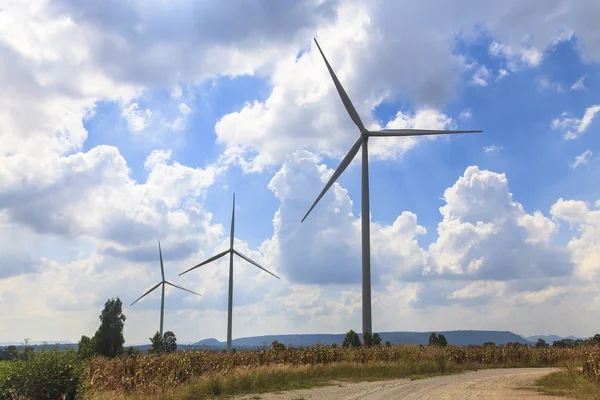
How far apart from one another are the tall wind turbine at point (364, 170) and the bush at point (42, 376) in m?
37.2

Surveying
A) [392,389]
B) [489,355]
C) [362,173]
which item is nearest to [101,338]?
[362,173]

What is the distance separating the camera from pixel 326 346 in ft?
135

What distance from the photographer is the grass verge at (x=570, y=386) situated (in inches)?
862

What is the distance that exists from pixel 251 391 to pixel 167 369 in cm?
484

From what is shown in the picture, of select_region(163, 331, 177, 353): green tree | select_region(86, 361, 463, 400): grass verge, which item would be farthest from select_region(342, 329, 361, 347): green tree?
select_region(163, 331, 177, 353): green tree

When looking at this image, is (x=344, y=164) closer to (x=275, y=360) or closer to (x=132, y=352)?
(x=275, y=360)

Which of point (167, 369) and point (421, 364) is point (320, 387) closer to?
point (167, 369)

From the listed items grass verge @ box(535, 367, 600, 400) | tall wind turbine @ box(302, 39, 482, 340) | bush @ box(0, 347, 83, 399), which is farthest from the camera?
tall wind turbine @ box(302, 39, 482, 340)

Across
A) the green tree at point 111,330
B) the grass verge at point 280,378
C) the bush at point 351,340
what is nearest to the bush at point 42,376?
the grass verge at point 280,378

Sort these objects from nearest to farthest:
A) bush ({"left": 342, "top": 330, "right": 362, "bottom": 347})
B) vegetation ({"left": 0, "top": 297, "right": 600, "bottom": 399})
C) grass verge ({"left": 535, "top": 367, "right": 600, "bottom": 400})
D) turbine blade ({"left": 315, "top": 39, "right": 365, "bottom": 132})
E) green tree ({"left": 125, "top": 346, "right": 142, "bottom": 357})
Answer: vegetation ({"left": 0, "top": 297, "right": 600, "bottom": 399}), grass verge ({"left": 535, "top": 367, "right": 600, "bottom": 400}), green tree ({"left": 125, "top": 346, "right": 142, "bottom": 357}), bush ({"left": 342, "top": 330, "right": 362, "bottom": 347}), turbine blade ({"left": 315, "top": 39, "right": 365, "bottom": 132})

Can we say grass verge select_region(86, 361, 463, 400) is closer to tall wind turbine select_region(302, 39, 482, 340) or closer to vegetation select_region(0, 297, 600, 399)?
vegetation select_region(0, 297, 600, 399)

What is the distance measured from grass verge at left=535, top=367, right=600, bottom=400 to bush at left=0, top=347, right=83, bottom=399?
65.6 feet

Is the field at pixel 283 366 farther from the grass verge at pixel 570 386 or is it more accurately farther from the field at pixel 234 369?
the grass verge at pixel 570 386

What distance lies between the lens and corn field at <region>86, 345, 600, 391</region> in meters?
25.1
